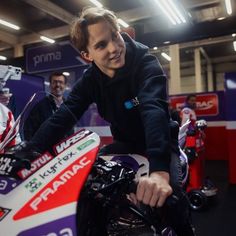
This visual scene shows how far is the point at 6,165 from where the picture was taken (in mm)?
903

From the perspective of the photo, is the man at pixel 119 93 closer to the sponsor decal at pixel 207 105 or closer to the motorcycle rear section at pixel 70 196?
the motorcycle rear section at pixel 70 196

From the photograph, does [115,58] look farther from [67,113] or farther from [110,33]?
[67,113]

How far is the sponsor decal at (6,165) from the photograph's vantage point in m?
0.89

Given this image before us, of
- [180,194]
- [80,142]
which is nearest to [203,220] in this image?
[180,194]

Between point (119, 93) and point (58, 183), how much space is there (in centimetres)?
66

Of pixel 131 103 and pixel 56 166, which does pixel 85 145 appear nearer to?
pixel 56 166

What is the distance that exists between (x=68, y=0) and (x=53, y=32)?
297 centimetres

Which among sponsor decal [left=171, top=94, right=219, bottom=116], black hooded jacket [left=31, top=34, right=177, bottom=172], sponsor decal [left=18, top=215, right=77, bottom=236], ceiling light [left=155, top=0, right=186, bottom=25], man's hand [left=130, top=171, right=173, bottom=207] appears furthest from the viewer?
sponsor decal [left=171, top=94, right=219, bottom=116]

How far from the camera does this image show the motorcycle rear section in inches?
31.2

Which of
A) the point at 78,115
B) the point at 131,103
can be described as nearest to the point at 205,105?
the point at 78,115

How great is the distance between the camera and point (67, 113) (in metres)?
1.40

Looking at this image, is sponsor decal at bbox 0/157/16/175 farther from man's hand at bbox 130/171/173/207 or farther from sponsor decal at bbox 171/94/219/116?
sponsor decal at bbox 171/94/219/116

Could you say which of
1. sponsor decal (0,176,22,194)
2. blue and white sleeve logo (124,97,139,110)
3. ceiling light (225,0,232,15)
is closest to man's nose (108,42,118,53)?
blue and white sleeve logo (124,97,139,110)

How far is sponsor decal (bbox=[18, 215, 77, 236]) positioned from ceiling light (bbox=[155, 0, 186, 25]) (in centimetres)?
799
